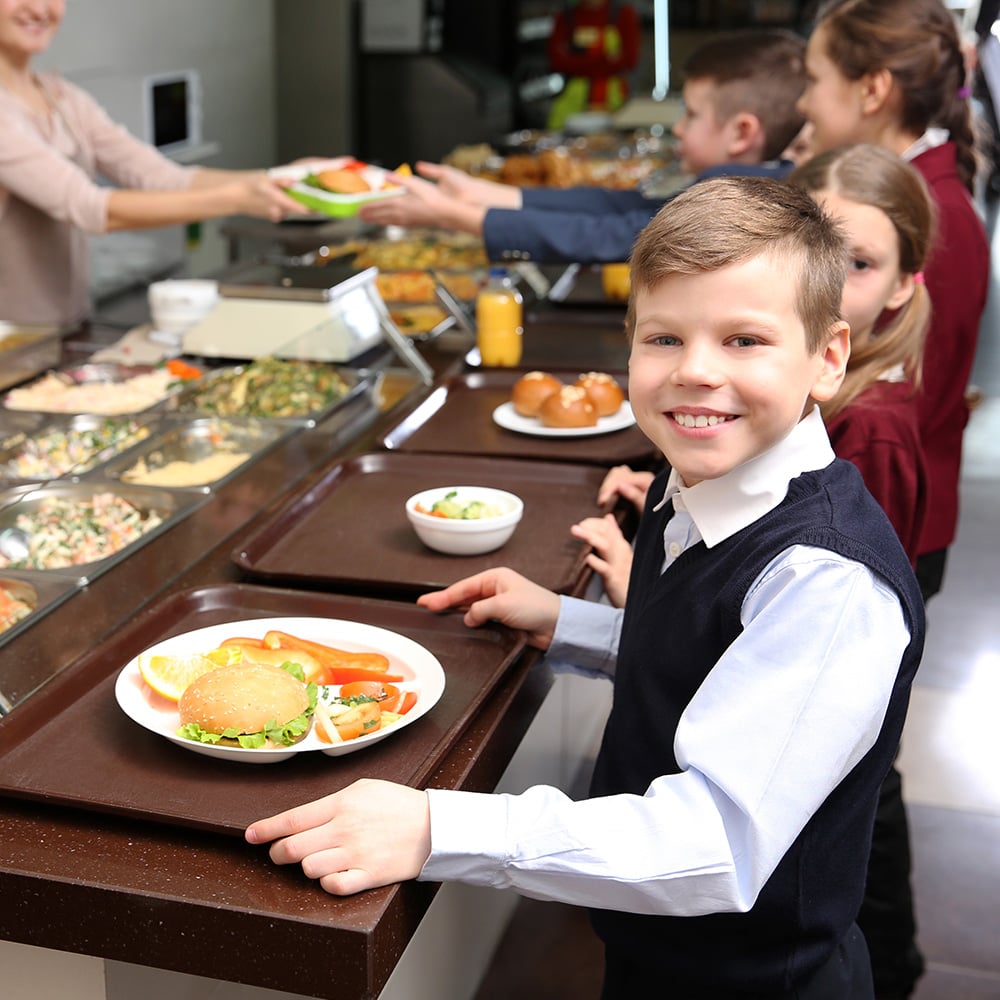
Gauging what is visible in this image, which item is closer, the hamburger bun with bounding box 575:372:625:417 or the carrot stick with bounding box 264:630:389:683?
the carrot stick with bounding box 264:630:389:683

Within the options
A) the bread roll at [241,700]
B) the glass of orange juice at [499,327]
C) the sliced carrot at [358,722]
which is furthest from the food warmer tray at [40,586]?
the glass of orange juice at [499,327]

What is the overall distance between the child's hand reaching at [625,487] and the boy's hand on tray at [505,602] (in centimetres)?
46

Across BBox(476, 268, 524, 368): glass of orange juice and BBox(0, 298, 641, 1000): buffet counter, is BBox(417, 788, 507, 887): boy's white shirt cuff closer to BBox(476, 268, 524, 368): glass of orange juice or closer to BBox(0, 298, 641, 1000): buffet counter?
BBox(0, 298, 641, 1000): buffet counter

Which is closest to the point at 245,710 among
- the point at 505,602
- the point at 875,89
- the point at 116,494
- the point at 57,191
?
the point at 505,602

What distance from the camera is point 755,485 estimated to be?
1271 mm

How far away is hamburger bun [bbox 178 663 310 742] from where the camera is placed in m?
1.29

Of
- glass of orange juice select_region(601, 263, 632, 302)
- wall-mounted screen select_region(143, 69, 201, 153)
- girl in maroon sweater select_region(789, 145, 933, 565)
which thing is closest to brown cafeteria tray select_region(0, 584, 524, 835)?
girl in maroon sweater select_region(789, 145, 933, 565)

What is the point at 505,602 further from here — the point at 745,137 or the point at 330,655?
the point at 745,137

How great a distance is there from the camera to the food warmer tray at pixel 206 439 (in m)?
2.22

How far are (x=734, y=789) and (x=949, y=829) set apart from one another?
217cm

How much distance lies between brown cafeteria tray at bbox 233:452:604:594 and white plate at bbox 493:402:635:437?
17 cm

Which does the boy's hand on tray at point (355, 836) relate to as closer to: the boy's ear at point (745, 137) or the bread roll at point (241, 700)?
the bread roll at point (241, 700)

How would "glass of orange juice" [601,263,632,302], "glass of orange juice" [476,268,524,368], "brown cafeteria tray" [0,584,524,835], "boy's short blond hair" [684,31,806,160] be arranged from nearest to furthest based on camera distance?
"brown cafeteria tray" [0,584,524,835] < "glass of orange juice" [476,268,524,368] < "boy's short blond hair" [684,31,806,160] < "glass of orange juice" [601,263,632,302]

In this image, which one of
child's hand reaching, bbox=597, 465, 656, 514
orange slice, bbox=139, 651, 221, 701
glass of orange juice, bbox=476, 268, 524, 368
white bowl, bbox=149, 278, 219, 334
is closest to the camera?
orange slice, bbox=139, 651, 221, 701
